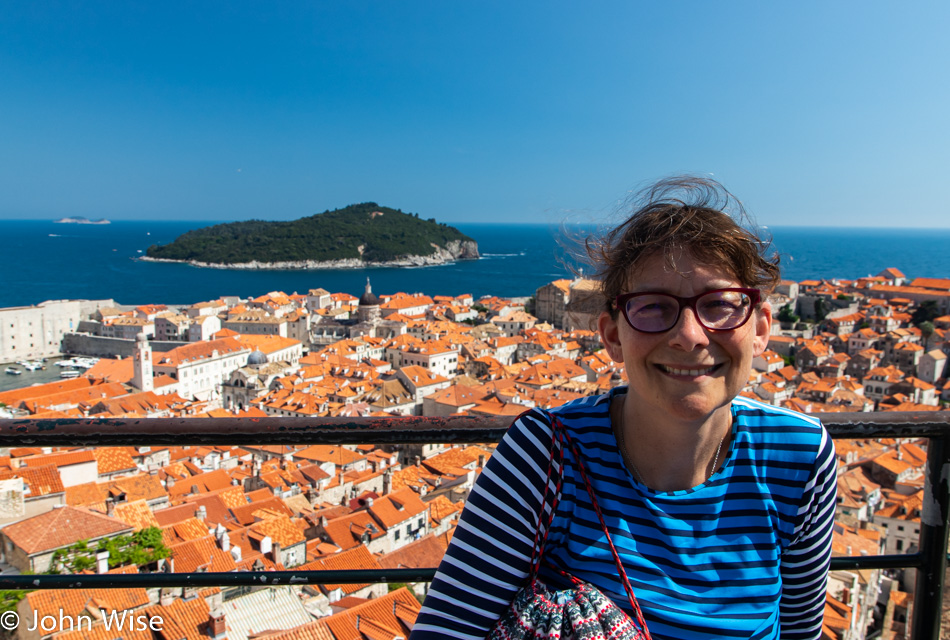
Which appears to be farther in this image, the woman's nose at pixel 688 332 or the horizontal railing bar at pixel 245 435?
the horizontal railing bar at pixel 245 435

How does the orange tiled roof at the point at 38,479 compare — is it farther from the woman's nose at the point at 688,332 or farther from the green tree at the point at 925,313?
the green tree at the point at 925,313

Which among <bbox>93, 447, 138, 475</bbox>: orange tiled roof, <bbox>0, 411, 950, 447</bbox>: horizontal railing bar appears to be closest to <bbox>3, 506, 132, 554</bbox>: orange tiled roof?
<bbox>0, 411, 950, 447</bbox>: horizontal railing bar

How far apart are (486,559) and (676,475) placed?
28 cm

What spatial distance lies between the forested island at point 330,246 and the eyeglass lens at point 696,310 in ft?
283

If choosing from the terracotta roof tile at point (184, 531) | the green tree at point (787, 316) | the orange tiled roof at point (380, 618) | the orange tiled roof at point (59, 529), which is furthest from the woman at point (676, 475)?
the green tree at point (787, 316)

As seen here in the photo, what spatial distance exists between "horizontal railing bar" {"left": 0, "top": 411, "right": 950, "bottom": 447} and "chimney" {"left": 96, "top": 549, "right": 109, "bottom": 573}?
6.56 m

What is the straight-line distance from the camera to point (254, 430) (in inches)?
43.9

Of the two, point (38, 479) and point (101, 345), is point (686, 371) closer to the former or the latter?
point (38, 479)

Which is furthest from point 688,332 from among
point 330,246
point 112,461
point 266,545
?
point 330,246

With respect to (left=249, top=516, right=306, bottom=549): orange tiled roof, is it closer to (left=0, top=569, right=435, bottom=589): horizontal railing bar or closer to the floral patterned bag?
(left=0, top=569, right=435, bottom=589): horizontal railing bar

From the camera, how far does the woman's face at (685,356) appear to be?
86cm

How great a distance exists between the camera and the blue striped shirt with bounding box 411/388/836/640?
775 millimetres

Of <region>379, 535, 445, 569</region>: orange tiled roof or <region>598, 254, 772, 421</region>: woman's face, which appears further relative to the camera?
<region>379, 535, 445, 569</region>: orange tiled roof

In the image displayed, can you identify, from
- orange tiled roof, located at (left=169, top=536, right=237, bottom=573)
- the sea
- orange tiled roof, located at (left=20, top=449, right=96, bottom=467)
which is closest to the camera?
orange tiled roof, located at (left=169, top=536, right=237, bottom=573)
